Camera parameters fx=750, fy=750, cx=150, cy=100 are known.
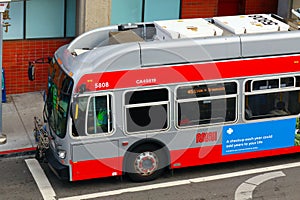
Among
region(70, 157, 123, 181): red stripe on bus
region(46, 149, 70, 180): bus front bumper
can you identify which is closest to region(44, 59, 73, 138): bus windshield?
region(46, 149, 70, 180): bus front bumper

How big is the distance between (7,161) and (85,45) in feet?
10.4

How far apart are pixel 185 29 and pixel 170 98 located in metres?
1.63

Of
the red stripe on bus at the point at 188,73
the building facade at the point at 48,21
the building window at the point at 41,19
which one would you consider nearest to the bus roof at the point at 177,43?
the red stripe on bus at the point at 188,73

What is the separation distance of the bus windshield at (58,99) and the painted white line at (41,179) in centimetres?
107

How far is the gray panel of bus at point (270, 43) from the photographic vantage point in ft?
50.6

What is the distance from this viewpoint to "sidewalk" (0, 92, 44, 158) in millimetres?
17203

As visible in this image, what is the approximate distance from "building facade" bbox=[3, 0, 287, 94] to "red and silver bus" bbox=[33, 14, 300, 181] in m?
3.75

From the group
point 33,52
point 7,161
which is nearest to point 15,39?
point 33,52

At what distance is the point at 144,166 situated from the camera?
15.4m

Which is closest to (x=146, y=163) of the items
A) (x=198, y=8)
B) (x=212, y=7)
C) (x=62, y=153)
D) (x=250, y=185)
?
(x=62, y=153)

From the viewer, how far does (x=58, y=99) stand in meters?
15.0

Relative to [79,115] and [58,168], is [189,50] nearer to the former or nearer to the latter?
[79,115]

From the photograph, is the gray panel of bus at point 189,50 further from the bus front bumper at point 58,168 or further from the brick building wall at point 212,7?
the brick building wall at point 212,7

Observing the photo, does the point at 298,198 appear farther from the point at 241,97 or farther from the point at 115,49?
the point at 115,49
